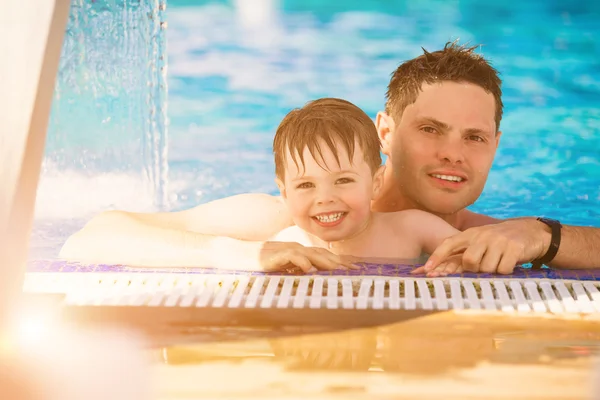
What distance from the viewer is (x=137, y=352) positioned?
265 centimetres

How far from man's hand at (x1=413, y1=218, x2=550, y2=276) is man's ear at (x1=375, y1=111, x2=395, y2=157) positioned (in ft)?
2.52

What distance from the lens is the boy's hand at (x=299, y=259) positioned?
3.30 metres

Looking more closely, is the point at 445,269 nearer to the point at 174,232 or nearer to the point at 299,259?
the point at 299,259

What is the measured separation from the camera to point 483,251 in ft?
10.9

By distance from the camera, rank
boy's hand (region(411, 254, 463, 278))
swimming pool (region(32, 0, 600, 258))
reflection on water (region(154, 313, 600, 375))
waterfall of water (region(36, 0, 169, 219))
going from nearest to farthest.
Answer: reflection on water (region(154, 313, 600, 375))
boy's hand (region(411, 254, 463, 278))
waterfall of water (region(36, 0, 169, 219))
swimming pool (region(32, 0, 600, 258))

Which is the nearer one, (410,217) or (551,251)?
(551,251)

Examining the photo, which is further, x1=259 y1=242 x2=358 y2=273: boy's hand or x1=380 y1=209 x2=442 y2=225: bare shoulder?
x1=380 y1=209 x2=442 y2=225: bare shoulder

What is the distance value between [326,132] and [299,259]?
0.53 meters

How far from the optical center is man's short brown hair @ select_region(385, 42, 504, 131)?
385 centimetres

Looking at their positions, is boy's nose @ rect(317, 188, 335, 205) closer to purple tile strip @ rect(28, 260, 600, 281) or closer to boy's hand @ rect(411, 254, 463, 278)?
purple tile strip @ rect(28, 260, 600, 281)

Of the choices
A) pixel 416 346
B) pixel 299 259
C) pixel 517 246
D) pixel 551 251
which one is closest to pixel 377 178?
pixel 299 259

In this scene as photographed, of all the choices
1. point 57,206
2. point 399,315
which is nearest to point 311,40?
point 57,206

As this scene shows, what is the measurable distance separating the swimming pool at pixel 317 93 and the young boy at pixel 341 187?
1.85 metres

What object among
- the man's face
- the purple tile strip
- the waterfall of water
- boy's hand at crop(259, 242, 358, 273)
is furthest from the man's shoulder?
the waterfall of water
